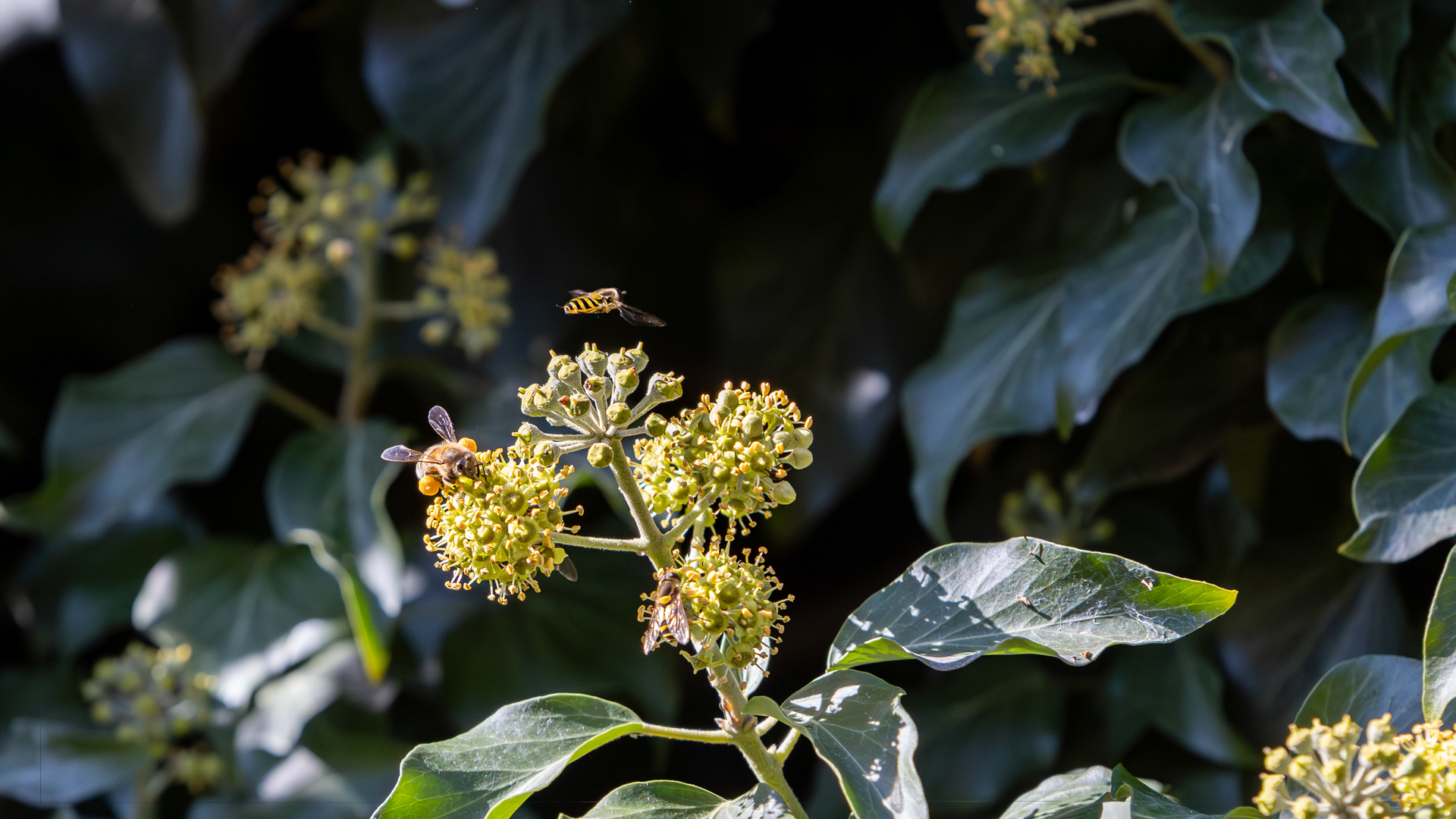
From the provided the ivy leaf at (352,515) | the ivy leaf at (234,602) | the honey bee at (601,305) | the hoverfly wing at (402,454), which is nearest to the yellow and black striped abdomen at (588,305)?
the honey bee at (601,305)

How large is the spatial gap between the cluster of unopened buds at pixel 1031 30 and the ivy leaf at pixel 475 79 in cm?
31

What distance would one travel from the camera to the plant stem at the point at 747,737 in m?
0.41

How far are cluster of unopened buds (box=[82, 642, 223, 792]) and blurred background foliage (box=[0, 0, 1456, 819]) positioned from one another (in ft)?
0.09

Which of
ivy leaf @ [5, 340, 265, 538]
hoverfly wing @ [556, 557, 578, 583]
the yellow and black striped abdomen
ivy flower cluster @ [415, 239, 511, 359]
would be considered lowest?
ivy leaf @ [5, 340, 265, 538]

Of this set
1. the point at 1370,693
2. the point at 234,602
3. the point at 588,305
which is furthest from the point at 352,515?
the point at 1370,693

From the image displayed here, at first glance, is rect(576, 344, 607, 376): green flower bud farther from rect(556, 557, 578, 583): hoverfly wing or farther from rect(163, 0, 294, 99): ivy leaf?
rect(163, 0, 294, 99): ivy leaf

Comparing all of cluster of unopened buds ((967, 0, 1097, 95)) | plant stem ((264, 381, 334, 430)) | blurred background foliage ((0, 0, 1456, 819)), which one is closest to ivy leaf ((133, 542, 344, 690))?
blurred background foliage ((0, 0, 1456, 819))

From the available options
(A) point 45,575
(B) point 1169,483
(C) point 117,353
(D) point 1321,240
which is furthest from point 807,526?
(C) point 117,353

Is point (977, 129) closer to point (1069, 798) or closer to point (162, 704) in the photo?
point (1069, 798)

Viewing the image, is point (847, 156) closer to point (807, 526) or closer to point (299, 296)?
point (807, 526)

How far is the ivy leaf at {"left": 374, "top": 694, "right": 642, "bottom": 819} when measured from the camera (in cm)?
40

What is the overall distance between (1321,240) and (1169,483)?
25 cm

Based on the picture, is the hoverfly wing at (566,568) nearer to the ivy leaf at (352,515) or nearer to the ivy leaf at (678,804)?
the ivy leaf at (678,804)

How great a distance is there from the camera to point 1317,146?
2.28 feet
